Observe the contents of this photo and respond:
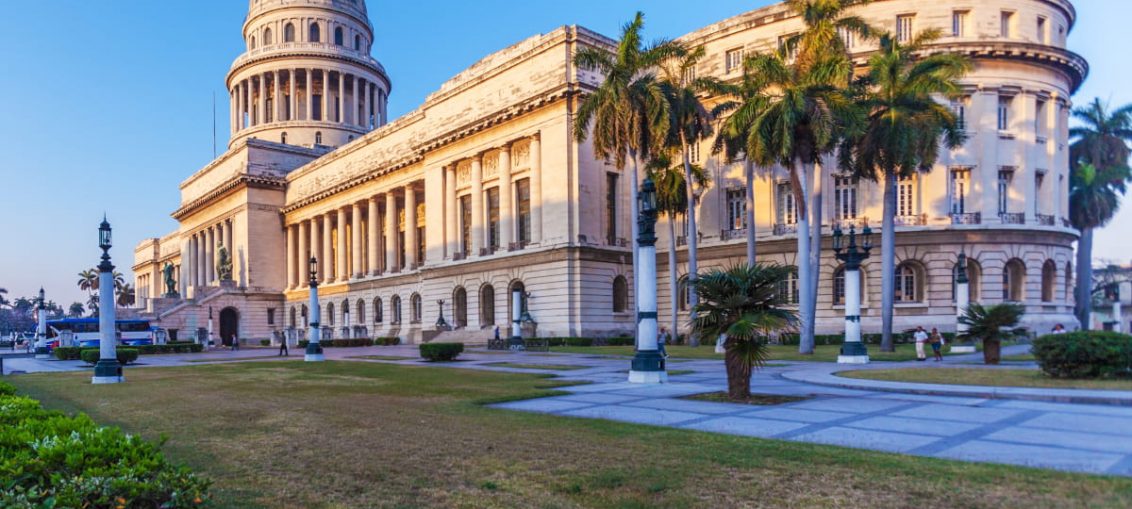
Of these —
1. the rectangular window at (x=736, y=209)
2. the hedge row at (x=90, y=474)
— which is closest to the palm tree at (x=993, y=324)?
the rectangular window at (x=736, y=209)

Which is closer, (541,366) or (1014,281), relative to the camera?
(541,366)

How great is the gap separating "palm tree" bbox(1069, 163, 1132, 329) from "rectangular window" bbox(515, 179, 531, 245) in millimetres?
41129

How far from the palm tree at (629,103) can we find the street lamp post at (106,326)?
21.5 m

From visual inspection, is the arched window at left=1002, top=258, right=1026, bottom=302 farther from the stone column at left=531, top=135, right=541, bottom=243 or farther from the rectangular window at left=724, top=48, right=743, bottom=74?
the stone column at left=531, top=135, right=541, bottom=243

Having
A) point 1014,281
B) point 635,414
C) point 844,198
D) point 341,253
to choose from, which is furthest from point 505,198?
point 635,414

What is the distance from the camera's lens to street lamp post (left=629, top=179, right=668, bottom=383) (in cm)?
2067

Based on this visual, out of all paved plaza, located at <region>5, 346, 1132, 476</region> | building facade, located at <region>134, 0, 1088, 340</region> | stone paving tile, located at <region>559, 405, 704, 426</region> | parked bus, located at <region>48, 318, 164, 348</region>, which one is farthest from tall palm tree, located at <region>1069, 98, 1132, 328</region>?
parked bus, located at <region>48, 318, 164, 348</region>

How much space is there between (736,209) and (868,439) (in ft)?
139

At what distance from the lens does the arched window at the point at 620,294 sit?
53500 millimetres

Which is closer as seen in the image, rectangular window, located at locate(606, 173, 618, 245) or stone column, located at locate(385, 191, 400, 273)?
rectangular window, located at locate(606, 173, 618, 245)

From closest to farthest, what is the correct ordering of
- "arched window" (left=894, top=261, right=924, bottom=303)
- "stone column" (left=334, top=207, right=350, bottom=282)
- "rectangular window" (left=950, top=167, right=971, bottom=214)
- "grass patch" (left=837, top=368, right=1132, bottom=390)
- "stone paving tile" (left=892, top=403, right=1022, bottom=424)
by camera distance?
1. "stone paving tile" (left=892, top=403, right=1022, bottom=424)
2. "grass patch" (left=837, top=368, right=1132, bottom=390)
3. "arched window" (left=894, top=261, right=924, bottom=303)
4. "rectangular window" (left=950, top=167, right=971, bottom=214)
5. "stone column" (left=334, top=207, right=350, bottom=282)

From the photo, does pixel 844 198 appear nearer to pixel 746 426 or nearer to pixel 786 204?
pixel 786 204

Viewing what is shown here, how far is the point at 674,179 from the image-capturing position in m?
45.4

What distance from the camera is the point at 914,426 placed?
11.9m
